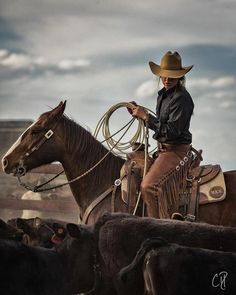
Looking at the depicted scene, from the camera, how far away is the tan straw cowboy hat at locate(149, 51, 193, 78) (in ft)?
26.9

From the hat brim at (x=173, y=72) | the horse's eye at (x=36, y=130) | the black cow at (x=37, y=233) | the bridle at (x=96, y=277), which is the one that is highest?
the hat brim at (x=173, y=72)

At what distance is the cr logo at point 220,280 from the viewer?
545cm

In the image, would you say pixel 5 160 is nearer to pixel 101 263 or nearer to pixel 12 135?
pixel 101 263

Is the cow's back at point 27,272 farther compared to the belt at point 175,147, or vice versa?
the belt at point 175,147

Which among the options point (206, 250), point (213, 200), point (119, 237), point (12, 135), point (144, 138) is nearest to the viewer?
point (206, 250)

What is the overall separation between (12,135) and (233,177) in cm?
1343

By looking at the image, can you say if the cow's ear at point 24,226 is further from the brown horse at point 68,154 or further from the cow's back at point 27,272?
the cow's back at point 27,272

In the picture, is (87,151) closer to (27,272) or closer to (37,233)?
(37,233)

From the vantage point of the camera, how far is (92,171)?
27.7 ft

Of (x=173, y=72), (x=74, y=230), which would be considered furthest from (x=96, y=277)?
(x=173, y=72)

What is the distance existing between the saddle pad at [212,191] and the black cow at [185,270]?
221cm

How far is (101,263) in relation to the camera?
648 centimetres

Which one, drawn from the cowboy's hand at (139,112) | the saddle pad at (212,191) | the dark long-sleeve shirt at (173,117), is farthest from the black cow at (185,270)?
the cowboy's hand at (139,112)

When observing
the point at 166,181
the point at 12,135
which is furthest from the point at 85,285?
the point at 12,135
